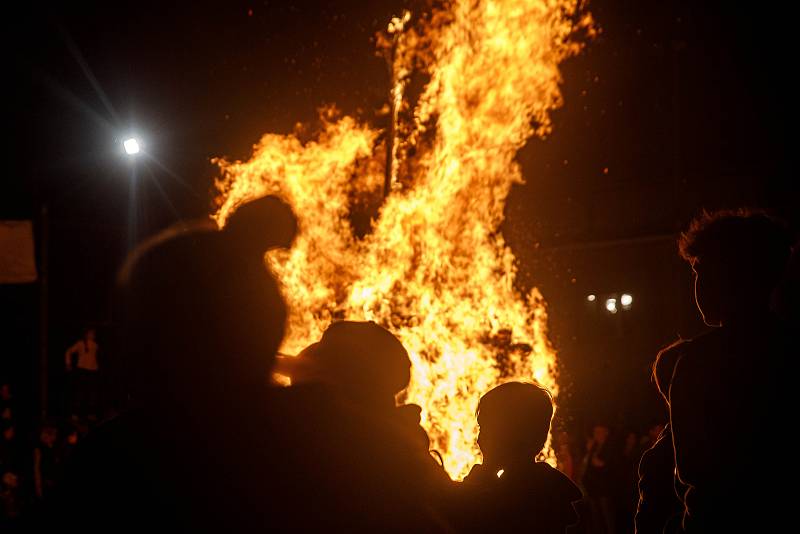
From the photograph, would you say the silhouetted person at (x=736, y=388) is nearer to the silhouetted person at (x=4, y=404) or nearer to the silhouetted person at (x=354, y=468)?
the silhouetted person at (x=354, y=468)

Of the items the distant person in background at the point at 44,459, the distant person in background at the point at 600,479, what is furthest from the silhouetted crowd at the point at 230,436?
the distant person in background at the point at 44,459

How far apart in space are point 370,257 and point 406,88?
7.34 ft

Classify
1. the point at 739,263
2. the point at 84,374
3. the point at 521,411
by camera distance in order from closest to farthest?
the point at 739,263 < the point at 521,411 < the point at 84,374

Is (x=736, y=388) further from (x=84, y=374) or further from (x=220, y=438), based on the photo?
(x=84, y=374)

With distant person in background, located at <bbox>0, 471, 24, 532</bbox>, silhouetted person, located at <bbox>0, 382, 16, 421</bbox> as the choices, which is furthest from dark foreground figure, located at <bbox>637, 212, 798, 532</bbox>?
silhouetted person, located at <bbox>0, 382, 16, 421</bbox>

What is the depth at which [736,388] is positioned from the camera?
263 centimetres

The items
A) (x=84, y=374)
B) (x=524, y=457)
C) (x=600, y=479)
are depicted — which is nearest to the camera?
(x=524, y=457)

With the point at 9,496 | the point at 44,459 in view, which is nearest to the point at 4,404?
the point at 44,459

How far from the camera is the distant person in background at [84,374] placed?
12695mm

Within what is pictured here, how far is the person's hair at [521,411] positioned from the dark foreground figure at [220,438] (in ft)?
7.99

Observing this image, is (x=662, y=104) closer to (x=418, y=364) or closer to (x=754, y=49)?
(x=754, y=49)

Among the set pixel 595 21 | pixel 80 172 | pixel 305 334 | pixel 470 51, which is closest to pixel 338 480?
pixel 305 334

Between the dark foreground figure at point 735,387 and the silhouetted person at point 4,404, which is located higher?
the silhouetted person at point 4,404

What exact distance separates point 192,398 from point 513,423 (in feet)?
8.47
